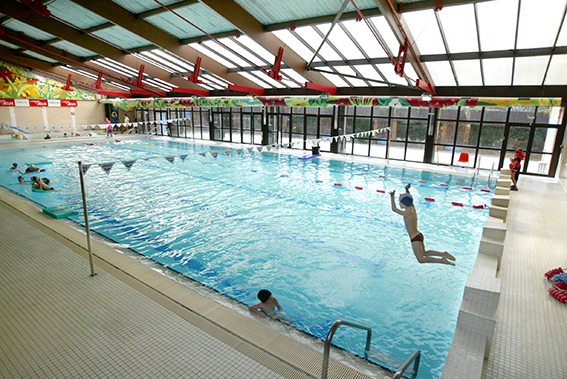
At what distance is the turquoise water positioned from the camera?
4.06m

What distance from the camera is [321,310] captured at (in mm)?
4137

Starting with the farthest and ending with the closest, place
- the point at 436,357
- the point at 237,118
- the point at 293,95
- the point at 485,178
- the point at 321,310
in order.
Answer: the point at 237,118 < the point at 293,95 < the point at 485,178 < the point at 321,310 < the point at 436,357

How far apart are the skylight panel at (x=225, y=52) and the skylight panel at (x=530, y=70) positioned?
29.7 feet

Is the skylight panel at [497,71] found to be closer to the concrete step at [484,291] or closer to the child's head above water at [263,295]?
the concrete step at [484,291]

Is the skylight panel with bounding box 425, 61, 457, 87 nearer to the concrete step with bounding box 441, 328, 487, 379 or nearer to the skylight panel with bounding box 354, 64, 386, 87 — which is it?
the skylight panel with bounding box 354, 64, 386, 87

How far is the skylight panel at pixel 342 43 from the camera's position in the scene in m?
8.88

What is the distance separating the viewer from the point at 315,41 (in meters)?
9.63

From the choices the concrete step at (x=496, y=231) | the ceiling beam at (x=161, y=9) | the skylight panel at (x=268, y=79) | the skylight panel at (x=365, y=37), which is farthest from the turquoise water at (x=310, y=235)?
the ceiling beam at (x=161, y=9)

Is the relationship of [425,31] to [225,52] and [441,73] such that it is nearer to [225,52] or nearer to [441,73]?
[441,73]

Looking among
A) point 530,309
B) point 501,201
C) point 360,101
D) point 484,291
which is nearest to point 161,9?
point 360,101

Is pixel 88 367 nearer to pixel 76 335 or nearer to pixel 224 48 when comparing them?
pixel 76 335

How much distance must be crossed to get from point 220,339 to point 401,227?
5179 millimetres

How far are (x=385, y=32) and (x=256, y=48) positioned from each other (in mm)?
4501

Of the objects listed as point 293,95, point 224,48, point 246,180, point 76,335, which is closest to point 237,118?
point 293,95
